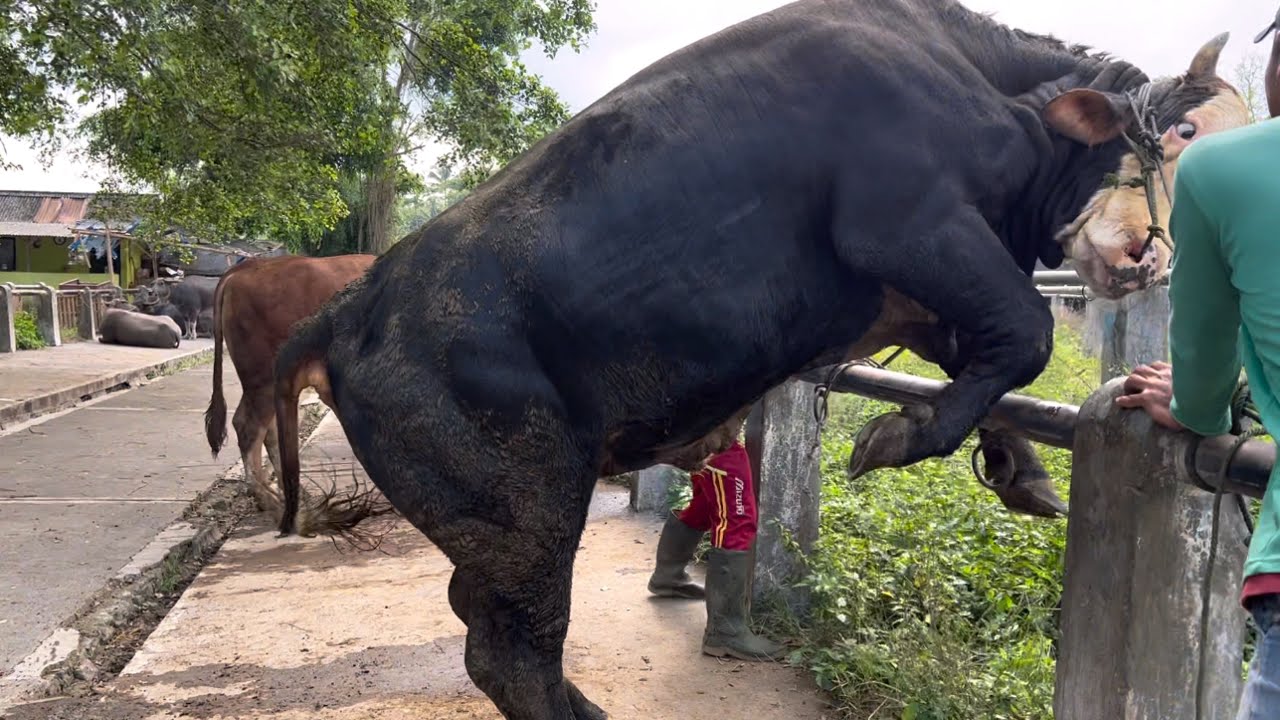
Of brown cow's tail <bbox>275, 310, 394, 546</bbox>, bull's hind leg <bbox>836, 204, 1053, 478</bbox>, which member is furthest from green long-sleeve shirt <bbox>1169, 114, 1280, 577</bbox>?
brown cow's tail <bbox>275, 310, 394, 546</bbox>

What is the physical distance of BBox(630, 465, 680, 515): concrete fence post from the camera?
6.09m

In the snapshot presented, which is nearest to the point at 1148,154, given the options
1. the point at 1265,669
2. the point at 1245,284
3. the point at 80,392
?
the point at 1245,284

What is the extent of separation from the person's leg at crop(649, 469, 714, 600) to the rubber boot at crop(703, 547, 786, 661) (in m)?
0.38

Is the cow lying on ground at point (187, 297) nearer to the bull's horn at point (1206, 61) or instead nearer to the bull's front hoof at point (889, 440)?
the bull's front hoof at point (889, 440)

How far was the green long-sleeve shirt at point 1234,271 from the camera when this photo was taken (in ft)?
4.22

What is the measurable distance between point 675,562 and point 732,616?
686mm

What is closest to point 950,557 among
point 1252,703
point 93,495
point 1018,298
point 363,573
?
point 1018,298

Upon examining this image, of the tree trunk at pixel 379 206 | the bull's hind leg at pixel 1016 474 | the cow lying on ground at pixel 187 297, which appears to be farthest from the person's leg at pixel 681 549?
the cow lying on ground at pixel 187 297

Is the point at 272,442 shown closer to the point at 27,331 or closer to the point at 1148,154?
the point at 1148,154

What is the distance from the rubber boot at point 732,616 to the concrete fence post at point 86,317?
20320mm

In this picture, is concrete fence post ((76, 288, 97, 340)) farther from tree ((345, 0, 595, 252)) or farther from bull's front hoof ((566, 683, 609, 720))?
bull's front hoof ((566, 683, 609, 720))

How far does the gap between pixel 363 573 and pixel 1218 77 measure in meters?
4.47

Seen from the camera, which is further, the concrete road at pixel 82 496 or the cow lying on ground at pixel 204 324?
the cow lying on ground at pixel 204 324

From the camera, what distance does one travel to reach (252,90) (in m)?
8.52
